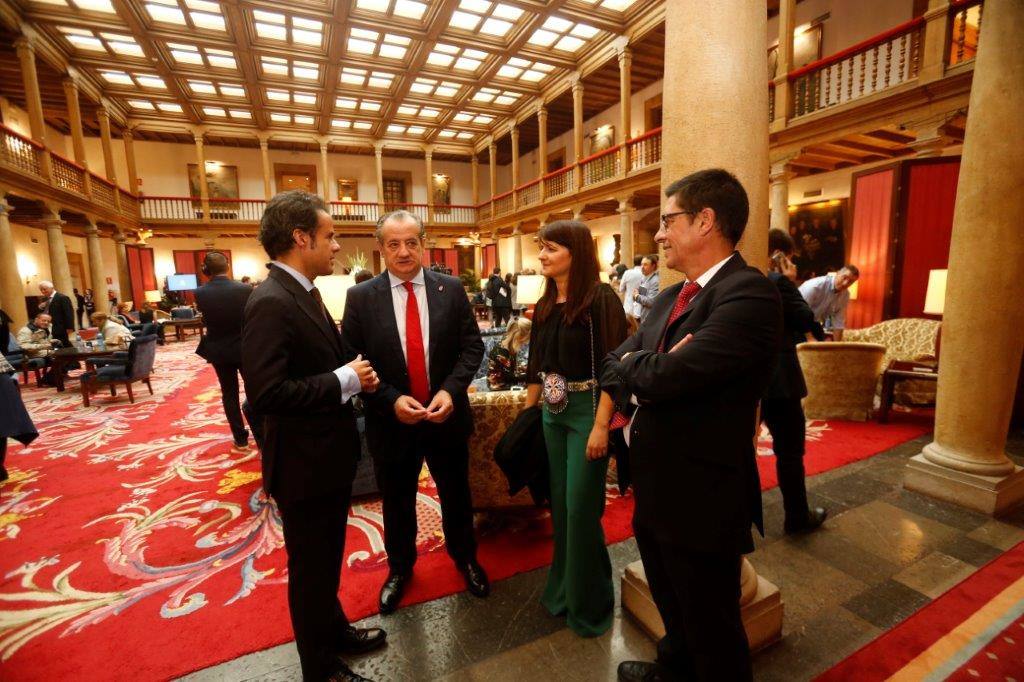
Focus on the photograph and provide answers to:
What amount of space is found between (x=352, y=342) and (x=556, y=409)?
90 cm

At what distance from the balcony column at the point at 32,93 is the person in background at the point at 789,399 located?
13.5m

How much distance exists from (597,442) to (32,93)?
13728 mm

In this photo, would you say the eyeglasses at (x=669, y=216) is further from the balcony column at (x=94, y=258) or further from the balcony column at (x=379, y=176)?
the balcony column at (x=379, y=176)

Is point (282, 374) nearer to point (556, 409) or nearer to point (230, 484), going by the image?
point (556, 409)

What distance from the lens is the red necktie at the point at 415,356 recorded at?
6.31 feet

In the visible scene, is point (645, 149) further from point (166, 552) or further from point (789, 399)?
point (166, 552)

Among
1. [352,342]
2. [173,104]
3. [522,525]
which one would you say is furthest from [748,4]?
[173,104]

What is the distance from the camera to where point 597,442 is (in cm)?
157

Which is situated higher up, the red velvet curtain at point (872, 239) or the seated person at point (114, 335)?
the red velvet curtain at point (872, 239)

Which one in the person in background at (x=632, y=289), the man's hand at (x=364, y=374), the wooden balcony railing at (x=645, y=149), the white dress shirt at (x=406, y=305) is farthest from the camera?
the wooden balcony railing at (x=645, y=149)

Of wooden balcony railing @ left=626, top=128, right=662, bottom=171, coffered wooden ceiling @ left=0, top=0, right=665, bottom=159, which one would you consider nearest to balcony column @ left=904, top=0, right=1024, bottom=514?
wooden balcony railing @ left=626, top=128, right=662, bottom=171

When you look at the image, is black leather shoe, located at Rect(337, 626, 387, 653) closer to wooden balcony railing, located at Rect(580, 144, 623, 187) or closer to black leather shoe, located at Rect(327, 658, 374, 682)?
black leather shoe, located at Rect(327, 658, 374, 682)

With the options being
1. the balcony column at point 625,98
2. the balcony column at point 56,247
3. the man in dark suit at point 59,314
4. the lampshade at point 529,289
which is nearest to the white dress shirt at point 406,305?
the lampshade at point 529,289

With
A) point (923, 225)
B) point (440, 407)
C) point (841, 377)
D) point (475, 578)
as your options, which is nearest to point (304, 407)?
point (440, 407)
